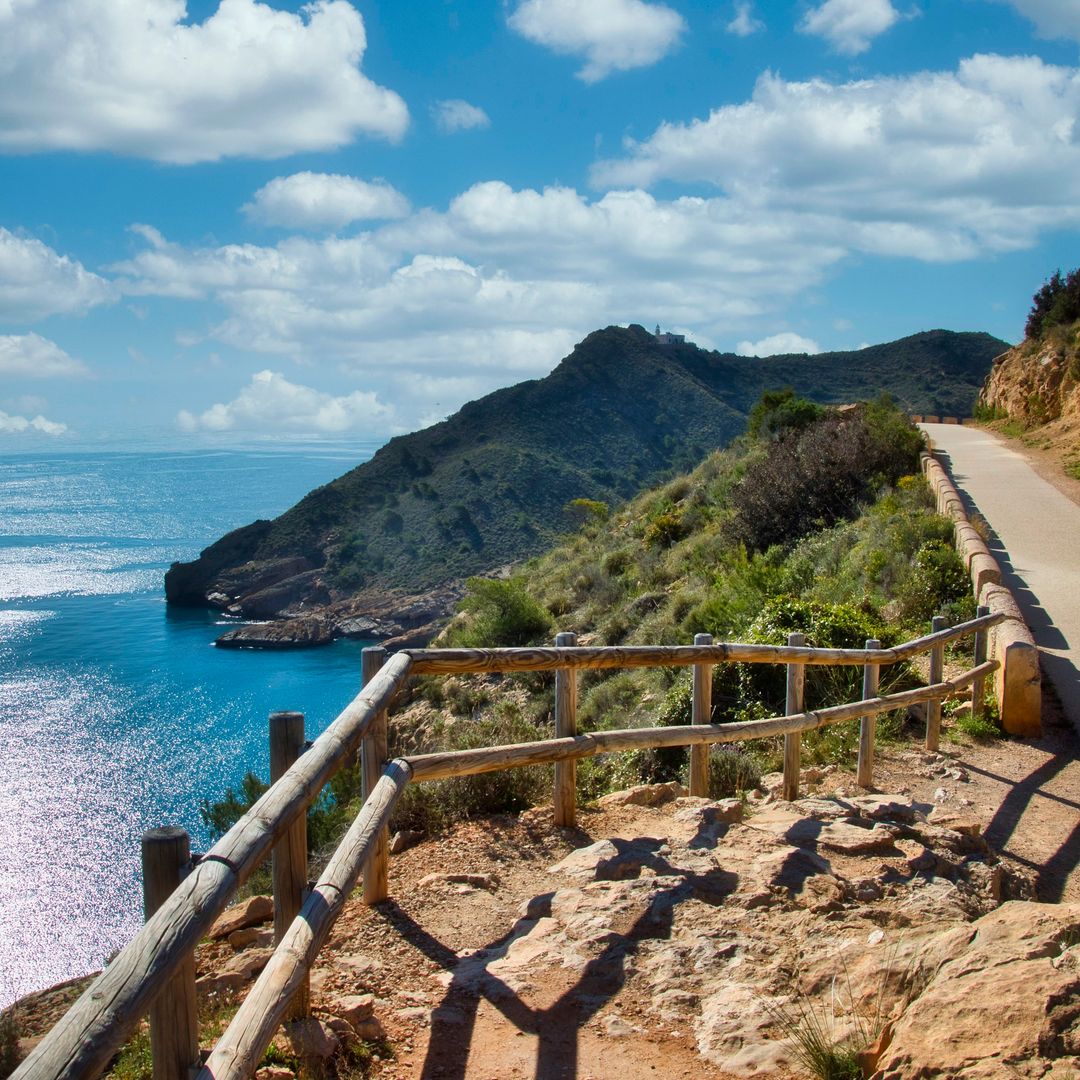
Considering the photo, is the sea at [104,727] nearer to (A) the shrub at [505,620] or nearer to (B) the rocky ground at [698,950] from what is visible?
(A) the shrub at [505,620]

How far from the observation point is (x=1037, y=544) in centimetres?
1753

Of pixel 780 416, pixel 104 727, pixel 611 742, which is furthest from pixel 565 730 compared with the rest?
pixel 104 727

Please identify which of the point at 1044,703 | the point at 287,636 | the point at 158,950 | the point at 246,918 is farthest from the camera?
the point at 287,636

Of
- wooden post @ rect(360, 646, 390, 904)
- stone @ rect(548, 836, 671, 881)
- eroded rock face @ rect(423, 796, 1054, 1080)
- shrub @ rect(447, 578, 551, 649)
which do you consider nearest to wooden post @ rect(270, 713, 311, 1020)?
eroded rock face @ rect(423, 796, 1054, 1080)

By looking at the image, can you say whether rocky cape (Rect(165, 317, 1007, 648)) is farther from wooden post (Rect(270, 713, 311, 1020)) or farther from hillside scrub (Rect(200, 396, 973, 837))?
wooden post (Rect(270, 713, 311, 1020))

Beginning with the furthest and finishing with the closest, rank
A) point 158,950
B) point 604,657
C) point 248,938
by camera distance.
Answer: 1. point 604,657
2. point 248,938
3. point 158,950

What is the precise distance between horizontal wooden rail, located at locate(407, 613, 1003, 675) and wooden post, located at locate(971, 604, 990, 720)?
2290mm

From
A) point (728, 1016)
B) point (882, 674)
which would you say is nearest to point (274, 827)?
point (728, 1016)

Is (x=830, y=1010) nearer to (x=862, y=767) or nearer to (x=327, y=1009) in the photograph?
(x=327, y=1009)

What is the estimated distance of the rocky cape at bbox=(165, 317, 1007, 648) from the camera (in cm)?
5919

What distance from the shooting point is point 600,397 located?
80.7 m

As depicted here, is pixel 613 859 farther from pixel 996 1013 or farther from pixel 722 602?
pixel 722 602

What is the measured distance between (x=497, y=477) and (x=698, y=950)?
63.0m

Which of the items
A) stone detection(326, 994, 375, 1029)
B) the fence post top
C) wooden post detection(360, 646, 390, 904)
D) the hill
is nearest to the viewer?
the fence post top
